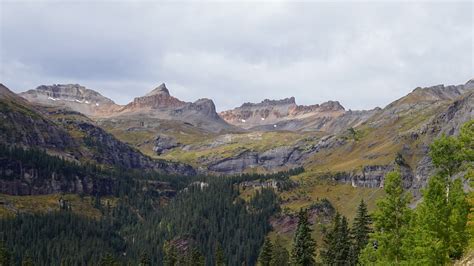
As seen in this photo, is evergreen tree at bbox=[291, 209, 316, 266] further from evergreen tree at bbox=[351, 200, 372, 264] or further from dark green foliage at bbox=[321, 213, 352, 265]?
evergreen tree at bbox=[351, 200, 372, 264]

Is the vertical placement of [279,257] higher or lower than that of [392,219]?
lower

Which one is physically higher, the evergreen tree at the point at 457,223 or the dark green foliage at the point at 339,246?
the evergreen tree at the point at 457,223

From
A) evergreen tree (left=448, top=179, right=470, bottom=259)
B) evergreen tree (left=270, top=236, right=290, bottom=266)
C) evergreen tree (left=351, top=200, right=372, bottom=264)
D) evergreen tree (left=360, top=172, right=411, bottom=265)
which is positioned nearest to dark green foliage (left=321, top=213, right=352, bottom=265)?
evergreen tree (left=351, top=200, right=372, bottom=264)

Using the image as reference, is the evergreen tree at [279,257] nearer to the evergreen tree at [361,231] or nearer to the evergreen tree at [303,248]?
the evergreen tree at [361,231]

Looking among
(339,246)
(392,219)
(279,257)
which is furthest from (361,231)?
(279,257)

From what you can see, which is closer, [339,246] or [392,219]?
[392,219]

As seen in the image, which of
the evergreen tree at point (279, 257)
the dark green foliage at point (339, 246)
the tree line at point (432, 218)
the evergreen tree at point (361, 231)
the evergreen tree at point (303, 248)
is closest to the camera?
the tree line at point (432, 218)

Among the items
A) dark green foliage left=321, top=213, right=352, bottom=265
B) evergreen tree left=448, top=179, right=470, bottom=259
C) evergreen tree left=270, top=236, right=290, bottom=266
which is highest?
evergreen tree left=448, top=179, right=470, bottom=259

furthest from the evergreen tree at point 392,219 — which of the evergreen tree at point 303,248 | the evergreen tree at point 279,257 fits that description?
the evergreen tree at point 279,257

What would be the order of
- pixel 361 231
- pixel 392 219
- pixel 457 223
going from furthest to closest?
1. pixel 361 231
2. pixel 392 219
3. pixel 457 223

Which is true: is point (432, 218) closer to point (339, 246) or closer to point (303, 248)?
point (303, 248)

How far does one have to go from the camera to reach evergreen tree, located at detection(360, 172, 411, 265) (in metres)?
53.4

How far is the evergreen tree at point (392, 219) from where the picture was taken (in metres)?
53.4

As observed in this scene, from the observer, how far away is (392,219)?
53.9m
